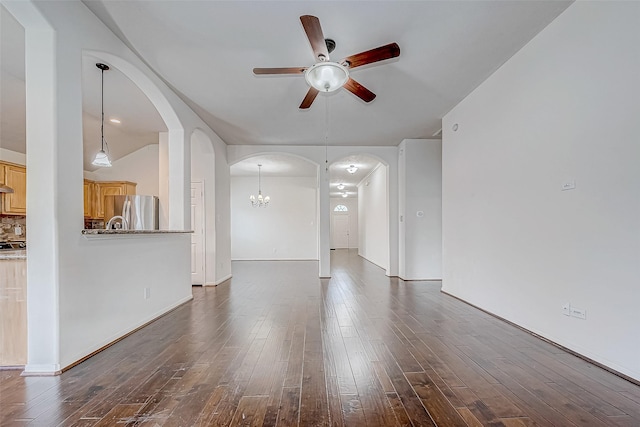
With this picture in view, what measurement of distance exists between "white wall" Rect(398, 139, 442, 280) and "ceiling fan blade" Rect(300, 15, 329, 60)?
3.91m

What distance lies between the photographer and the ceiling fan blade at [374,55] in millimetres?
2268

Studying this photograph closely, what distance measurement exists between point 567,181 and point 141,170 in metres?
6.84

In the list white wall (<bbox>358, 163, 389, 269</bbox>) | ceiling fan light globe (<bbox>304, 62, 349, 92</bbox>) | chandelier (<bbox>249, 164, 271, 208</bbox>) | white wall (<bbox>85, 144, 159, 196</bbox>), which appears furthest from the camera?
chandelier (<bbox>249, 164, 271, 208</bbox>)

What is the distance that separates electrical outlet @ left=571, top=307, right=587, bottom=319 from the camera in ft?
7.73

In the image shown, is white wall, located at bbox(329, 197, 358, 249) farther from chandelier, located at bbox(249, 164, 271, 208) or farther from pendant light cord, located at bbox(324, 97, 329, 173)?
pendant light cord, located at bbox(324, 97, 329, 173)

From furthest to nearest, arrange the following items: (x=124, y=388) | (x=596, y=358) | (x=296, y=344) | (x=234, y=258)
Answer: (x=234, y=258) < (x=296, y=344) < (x=596, y=358) < (x=124, y=388)

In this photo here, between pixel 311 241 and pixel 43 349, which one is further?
pixel 311 241

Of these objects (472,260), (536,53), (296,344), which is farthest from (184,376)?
(536,53)

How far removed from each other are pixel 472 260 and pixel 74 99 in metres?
4.60

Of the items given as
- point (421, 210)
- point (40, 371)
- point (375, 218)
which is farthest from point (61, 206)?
point (375, 218)

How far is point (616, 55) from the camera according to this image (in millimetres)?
2131

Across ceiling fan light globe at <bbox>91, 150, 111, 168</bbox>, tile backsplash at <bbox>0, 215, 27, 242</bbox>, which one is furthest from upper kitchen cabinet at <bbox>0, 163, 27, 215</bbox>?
ceiling fan light globe at <bbox>91, 150, 111, 168</bbox>

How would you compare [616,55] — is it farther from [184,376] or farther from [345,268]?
[345,268]

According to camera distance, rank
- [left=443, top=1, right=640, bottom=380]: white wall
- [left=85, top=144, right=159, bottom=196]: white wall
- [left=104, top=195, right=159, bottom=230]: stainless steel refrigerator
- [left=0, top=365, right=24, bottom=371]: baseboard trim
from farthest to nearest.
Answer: [left=85, top=144, right=159, bottom=196]: white wall
[left=104, top=195, right=159, bottom=230]: stainless steel refrigerator
[left=0, top=365, right=24, bottom=371]: baseboard trim
[left=443, top=1, right=640, bottom=380]: white wall
